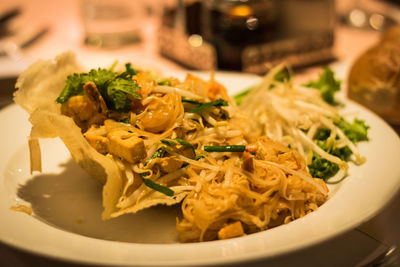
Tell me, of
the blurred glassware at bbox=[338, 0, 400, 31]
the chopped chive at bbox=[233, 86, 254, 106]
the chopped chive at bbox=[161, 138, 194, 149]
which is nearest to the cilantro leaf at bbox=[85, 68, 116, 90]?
the chopped chive at bbox=[161, 138, 194, 149]

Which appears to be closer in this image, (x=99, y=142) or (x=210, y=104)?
(x=99, y=142)

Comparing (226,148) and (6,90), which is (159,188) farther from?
(6,90)

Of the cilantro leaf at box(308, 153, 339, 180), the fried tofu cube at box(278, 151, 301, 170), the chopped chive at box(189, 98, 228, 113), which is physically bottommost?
the cilantro leaf at box(308, 153, 339, 180)

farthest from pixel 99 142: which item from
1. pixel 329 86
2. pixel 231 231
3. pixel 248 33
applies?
pixel 248 33

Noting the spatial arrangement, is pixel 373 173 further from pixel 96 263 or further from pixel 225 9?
pixel 225 9

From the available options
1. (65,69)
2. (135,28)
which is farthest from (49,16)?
(65,69)

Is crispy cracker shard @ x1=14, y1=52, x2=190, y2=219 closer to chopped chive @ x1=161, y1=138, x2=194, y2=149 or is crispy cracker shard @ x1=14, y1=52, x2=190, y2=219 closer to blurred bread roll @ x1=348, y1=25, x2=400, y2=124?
chopped chive @ x1=161, y1=138, x2=194, y2=149
